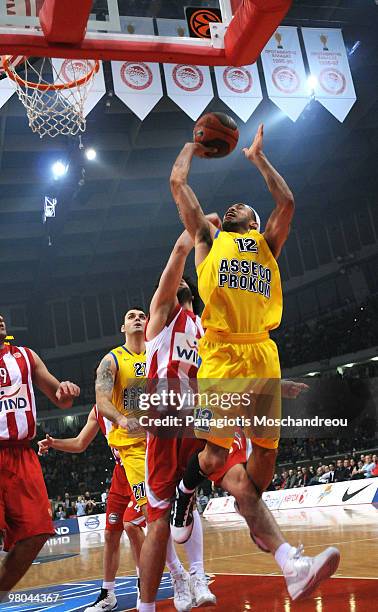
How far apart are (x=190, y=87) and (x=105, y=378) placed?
720 centimetres

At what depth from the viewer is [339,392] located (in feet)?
52.9

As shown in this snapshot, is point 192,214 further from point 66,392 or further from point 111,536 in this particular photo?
point 111,536

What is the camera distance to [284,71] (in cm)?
1073

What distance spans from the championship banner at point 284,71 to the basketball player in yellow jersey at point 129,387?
7.07 m

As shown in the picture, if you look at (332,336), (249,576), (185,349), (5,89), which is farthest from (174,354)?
(332,336)

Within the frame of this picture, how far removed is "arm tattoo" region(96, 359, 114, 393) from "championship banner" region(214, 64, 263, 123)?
7040mm

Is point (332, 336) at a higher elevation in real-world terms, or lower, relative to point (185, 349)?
higher

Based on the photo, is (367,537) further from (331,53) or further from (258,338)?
(331,53)

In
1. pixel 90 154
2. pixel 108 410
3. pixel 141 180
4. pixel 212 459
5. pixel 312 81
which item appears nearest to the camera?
pixel 212 459

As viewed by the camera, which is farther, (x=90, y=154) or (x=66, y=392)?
(x=90, y=154)

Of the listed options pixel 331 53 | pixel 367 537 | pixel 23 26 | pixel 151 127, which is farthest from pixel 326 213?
pixel 23 26

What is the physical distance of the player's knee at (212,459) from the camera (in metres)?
3.19

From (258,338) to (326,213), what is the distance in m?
22.1

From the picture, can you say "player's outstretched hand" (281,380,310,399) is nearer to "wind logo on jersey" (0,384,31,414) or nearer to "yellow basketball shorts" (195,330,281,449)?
"yellow basketball shorts" (195,330,281,449)
